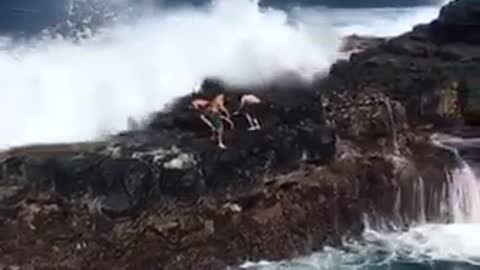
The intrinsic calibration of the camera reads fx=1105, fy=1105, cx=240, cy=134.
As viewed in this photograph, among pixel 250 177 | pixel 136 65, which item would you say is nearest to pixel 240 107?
pixel 250 177

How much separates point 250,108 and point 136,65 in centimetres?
454

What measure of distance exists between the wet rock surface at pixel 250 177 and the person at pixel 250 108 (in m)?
0.24

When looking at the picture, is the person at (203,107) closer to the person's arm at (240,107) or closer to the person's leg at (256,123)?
the person's arm at (240,107)

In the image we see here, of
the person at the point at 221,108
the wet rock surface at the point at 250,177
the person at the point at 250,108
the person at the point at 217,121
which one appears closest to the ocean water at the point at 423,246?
the wet rock surface at the point at 250,177

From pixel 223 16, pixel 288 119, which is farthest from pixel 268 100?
pixel 223 16

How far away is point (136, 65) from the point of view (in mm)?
28938

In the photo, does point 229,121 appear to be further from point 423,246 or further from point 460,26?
point 460,26

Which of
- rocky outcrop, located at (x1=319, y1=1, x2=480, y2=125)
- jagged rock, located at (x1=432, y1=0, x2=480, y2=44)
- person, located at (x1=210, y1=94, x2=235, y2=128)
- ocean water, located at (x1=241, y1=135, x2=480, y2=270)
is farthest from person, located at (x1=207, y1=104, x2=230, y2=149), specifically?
jagged rock, located at (x1=432, y1=0, x2=480, y2=44)

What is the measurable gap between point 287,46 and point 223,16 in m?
3.31

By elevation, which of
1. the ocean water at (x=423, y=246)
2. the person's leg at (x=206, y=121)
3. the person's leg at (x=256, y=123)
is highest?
the person's leg at (x=206, y=121)

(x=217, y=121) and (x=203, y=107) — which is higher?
(x=203, y=107)

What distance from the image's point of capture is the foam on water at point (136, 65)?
25750 millimetres

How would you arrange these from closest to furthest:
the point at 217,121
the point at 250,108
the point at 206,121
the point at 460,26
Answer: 1. the point at 217,121
2. the point at 206,121
3. the point at 250,108
4. the point at 460,26

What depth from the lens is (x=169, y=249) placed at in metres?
22.5
